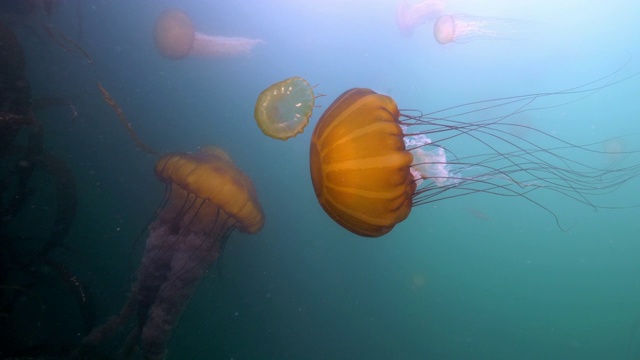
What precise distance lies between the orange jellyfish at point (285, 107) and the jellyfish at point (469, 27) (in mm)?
4430

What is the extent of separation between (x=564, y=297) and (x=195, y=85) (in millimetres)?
15872

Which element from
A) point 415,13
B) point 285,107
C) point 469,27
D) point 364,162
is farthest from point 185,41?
point 469,27

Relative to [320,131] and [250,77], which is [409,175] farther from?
[250,77]

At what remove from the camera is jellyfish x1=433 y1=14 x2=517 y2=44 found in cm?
675

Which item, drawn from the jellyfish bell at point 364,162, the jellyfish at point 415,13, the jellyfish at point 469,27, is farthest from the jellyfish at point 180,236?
the jellyfish at point 469,27

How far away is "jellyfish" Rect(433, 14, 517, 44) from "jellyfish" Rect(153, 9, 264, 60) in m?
3.45

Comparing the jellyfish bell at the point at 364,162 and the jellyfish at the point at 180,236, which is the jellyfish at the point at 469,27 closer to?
the jellyfish at the point at 180,236

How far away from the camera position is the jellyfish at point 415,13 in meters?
6.59

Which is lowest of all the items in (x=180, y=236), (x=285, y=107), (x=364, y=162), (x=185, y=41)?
(x=180, y=236)

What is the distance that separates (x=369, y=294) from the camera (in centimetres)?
858

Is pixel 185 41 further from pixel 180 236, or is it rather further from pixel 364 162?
pixel 364 162

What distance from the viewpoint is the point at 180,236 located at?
13.7 feet

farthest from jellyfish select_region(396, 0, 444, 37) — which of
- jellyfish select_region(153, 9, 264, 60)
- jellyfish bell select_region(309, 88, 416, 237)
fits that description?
jellyfish bell select_region(309, 88, 416, 237)

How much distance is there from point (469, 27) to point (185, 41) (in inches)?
198
